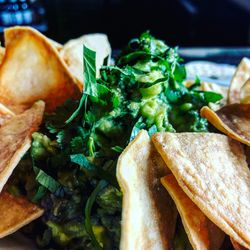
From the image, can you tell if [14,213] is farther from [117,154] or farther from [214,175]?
[214,175]

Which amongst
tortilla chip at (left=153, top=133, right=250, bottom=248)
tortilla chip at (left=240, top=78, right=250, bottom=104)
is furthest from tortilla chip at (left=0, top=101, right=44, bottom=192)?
tortilla chip at (left=240, top=78, right=250, bottom=104)

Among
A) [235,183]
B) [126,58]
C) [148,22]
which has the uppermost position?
[126,58]

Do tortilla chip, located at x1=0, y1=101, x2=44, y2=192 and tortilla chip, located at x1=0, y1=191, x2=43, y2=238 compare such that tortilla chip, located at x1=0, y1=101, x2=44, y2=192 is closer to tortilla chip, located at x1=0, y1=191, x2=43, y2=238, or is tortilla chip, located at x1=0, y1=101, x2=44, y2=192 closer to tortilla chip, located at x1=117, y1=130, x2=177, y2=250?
tortilla chip, located at x1=0, y1=191, x2=43, y2=238

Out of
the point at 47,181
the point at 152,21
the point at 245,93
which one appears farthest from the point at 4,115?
the point at 152,21

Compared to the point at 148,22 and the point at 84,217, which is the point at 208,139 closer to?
the point at 84,217

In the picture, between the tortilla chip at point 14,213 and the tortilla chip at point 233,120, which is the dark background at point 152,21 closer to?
the tortilla chip at point 233,120

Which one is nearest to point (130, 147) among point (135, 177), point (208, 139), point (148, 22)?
point (135, 177)
